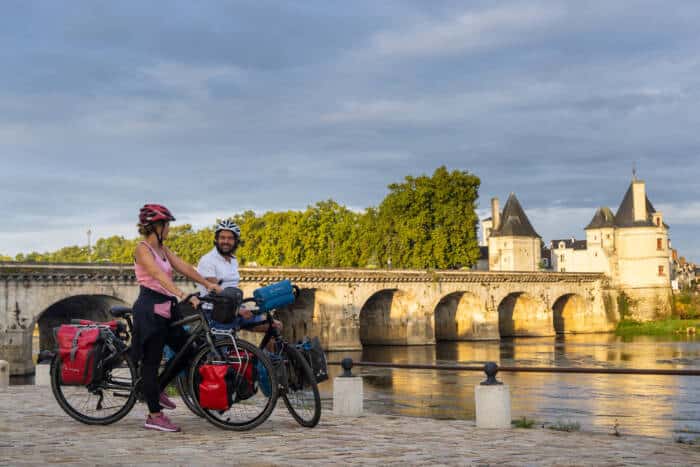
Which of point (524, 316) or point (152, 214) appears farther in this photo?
point (524, 316)

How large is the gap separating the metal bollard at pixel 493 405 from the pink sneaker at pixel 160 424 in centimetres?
289

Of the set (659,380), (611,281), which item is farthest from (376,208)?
(659,380)

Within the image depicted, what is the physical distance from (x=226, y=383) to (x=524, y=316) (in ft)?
208

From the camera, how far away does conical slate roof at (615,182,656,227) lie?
74363 millimetres

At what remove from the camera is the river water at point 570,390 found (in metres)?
19.3

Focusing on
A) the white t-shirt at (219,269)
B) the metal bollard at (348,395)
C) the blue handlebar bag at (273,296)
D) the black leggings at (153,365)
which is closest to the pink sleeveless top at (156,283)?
the black leggings at (153,365)

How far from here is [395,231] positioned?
220 feet

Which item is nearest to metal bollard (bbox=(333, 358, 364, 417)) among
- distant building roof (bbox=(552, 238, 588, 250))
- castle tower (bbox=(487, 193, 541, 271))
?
castle tower (bbox=(487, 193, 541, 271))

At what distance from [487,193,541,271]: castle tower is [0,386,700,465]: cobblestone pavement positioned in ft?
241

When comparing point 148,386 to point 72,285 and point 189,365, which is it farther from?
point 72,285

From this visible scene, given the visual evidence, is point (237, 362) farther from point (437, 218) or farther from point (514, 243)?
point (514, 243)

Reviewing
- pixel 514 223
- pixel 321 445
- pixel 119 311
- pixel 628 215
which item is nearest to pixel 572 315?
pixel 628 215

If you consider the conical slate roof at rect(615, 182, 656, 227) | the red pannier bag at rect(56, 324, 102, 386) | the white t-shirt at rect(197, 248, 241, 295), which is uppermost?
the conical slate roof at rect(615, 182, 656, 227)

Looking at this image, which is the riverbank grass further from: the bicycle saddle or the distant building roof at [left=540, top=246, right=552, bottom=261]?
the bicycle saddle
